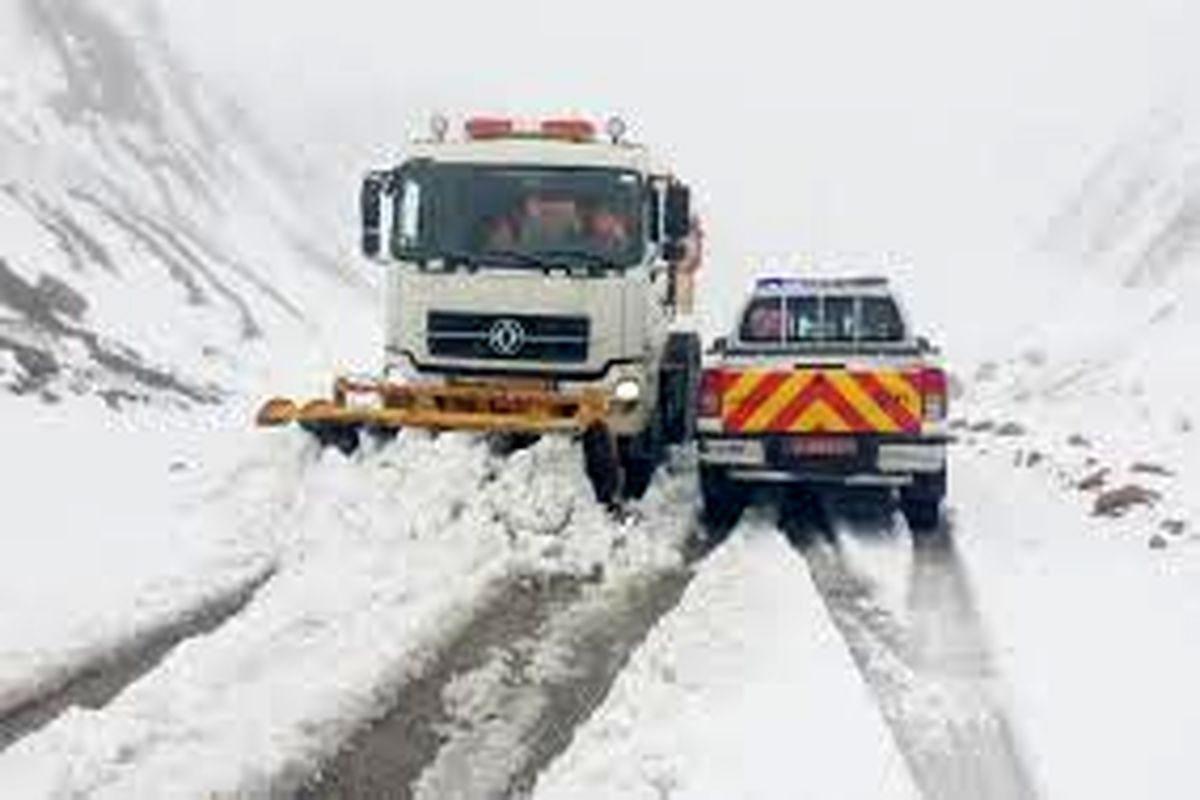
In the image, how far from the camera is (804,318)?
762 inches

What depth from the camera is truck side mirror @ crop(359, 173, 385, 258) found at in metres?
17.8

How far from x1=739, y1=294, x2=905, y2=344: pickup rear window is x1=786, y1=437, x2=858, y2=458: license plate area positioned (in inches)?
66.3

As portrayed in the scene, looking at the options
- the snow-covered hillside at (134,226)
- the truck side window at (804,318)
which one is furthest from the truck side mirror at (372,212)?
the snow-covered hillside at (134,226)

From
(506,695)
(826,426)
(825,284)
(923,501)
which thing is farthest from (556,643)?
(825,284)

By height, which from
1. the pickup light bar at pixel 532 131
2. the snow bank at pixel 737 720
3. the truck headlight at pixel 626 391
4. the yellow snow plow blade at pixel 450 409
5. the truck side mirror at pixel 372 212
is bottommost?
the snow bank at pixel 737 720

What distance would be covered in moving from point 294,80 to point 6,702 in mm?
72521

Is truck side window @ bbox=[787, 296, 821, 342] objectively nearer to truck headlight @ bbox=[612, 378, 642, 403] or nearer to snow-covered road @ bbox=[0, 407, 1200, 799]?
snow-covered road @ bbox=[0, 407, 1200, 799]

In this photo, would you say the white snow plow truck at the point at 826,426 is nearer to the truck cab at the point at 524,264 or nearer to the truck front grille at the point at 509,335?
the truck cab at the point at 524,264

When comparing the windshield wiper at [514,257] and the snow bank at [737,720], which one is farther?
the windshield wiper at [514,257]

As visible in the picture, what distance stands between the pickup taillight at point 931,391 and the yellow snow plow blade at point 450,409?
2.72 m

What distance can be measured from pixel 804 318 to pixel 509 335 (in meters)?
2.96

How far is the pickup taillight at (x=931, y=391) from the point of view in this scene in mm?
17828

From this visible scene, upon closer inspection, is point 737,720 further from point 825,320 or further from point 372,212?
point 825,320

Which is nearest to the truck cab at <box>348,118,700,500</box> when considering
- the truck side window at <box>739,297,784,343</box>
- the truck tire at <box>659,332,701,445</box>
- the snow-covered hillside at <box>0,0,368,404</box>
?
the truck side window at <box>739,297,784,343</box>
